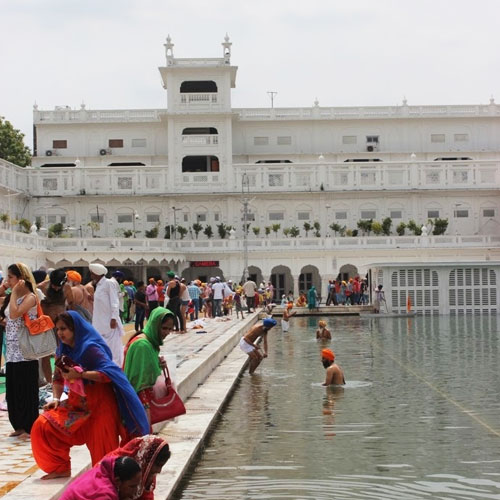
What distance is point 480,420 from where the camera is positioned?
12.7 metres

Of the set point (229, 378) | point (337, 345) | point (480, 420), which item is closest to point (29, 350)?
point (480, 420)

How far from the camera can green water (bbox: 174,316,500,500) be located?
29.1 feet

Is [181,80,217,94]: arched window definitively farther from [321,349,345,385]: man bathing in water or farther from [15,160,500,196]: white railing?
[321,349,345,385]: man bathing in water

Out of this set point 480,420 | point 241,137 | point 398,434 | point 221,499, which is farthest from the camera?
point 241,137

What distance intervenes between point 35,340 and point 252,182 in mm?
55904

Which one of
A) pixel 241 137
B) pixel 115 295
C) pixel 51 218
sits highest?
pixel 241 137

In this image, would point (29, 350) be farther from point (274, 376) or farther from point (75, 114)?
point (75, 114)

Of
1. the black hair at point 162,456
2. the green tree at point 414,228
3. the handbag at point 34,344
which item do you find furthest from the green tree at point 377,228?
the black hair at point 162,456

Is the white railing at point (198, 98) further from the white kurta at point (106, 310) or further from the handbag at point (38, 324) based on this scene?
the handbag at point (38, 324)

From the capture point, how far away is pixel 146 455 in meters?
5.19

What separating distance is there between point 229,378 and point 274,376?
80.9 inches

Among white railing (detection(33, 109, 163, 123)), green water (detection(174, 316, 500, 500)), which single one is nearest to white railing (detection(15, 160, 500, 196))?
white railing (detection(33, 109, 163, 123))

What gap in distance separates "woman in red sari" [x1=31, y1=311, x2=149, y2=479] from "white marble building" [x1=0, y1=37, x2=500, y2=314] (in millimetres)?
45363

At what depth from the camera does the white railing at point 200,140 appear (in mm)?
65625
